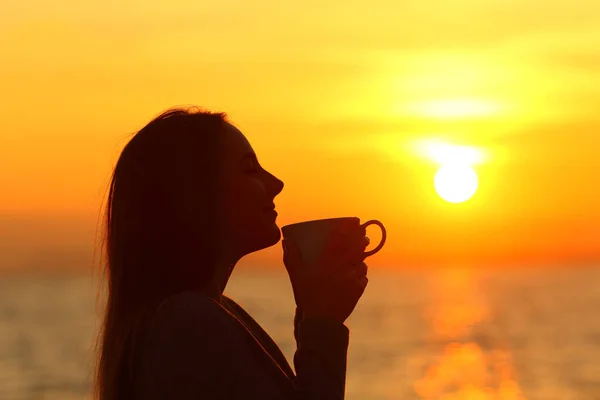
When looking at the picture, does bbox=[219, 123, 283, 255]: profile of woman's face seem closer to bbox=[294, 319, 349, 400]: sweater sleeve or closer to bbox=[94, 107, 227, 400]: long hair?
bbox=[94, 107, 227, 400]: long hair

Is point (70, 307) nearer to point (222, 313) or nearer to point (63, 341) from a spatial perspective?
point (63, 341)

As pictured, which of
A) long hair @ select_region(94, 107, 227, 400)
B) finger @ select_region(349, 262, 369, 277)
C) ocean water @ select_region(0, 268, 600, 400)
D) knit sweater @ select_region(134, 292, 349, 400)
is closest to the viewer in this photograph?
knit sweater @ select_region(134, 292, 349, 400)

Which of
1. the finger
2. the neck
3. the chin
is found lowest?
the neck

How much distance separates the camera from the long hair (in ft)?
8.39

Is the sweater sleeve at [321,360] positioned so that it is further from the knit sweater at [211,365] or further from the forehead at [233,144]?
the forehead at [233,144]

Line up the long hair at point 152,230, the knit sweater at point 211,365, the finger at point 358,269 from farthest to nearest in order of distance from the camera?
the finger at point 358,269 → the long hair at point 152,230 → the knit sweater at point 211,365

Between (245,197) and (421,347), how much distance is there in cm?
4107

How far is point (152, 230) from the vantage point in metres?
2.60

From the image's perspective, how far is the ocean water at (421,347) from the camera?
29.0 meters

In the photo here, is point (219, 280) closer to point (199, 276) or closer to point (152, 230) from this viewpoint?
point (199, 276)

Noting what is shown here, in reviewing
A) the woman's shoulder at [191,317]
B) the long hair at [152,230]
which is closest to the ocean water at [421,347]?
the long hair at [152,230]

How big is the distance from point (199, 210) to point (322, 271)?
0.33 m

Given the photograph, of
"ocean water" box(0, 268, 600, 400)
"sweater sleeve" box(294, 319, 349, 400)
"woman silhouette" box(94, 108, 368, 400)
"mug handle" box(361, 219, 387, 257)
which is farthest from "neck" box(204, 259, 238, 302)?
"ocean water" box(0, 268, 600, 400)

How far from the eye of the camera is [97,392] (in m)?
2.65
